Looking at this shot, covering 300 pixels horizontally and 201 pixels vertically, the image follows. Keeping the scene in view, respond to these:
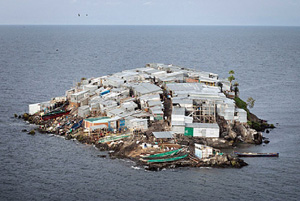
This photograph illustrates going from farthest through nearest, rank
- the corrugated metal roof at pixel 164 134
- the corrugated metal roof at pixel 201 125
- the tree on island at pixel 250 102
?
1. the tree on island at pixel 250 102
2. the corrugated metal roof at pixel 201 125
3. the corrugated metal roof at pixel 164 134

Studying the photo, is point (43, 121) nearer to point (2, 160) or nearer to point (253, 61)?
point (2, 160)

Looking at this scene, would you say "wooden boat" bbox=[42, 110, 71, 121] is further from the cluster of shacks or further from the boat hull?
the cluster of shacks

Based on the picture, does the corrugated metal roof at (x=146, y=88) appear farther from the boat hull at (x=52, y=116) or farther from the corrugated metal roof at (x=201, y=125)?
the boat hull at (x=52, y=116)

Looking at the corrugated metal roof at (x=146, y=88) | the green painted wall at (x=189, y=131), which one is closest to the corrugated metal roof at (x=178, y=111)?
Result: the green painted wall at (x=189, y=131)

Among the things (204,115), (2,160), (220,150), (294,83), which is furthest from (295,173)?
(294,83)

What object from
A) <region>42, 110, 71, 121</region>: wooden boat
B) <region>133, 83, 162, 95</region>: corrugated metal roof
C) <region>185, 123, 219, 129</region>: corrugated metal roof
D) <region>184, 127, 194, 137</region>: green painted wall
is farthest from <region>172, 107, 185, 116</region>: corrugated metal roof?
<region>42, 110, 71, 121</region>: wooden boat

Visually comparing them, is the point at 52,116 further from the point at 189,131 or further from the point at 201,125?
the point at 201,125

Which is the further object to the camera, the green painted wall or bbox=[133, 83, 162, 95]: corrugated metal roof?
bbox=[133, 83, 162, 95]: corrugated metal roof

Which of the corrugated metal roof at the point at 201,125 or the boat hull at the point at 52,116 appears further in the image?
the boat hull at the point at 52,116

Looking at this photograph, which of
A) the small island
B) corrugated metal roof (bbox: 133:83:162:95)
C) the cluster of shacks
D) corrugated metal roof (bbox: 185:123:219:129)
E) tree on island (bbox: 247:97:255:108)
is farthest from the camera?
tree on island (bbox: 247:97:255:108)
